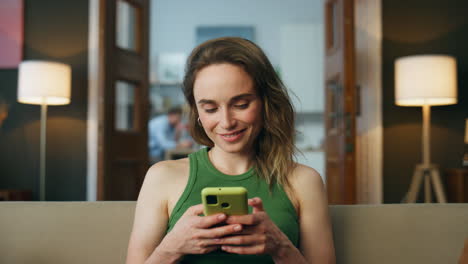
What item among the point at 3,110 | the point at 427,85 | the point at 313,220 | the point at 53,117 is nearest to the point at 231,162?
the point at 313,220

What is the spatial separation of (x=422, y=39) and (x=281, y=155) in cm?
323

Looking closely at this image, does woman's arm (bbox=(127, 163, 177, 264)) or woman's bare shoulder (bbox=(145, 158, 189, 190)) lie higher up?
woman's bare shoulder (bbox=(145, 158, 189, 190))

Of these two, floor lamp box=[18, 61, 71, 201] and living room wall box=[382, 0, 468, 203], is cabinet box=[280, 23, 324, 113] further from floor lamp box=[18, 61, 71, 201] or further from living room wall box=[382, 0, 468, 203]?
floor lamp box=[18, 61, 71, 201]

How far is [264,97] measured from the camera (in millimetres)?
1312

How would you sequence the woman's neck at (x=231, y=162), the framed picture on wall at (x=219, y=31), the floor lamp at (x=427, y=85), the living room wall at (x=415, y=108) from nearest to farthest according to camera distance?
the woman's neck at (x=231, y=162), the floor lamp at (x=427, y=85), the living room wall at (x=415, y=108), the framed picture on wall at (x=219, y=31)

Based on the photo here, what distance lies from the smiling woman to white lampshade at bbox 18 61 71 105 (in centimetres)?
275

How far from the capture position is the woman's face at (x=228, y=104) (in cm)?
123

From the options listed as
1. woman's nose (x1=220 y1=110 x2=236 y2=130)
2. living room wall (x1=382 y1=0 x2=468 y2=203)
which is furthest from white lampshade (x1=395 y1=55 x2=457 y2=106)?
woman's nose (x1=220 y1=110 x2=236 y2=130)

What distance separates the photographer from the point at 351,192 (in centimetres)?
356

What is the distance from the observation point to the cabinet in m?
7.00

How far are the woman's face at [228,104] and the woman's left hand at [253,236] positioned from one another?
0.80 feet

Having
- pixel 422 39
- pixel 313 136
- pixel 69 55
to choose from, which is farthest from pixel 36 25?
pixel 313 136

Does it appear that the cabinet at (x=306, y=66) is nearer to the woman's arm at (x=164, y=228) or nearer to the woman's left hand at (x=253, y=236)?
the woman's arm at (x=164, y=228)

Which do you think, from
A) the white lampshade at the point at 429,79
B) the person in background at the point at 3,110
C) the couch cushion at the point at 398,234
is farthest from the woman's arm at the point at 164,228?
the person in background at the point at 3,110
